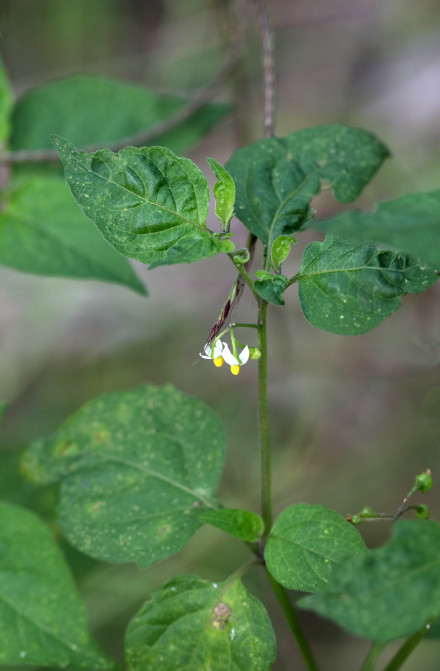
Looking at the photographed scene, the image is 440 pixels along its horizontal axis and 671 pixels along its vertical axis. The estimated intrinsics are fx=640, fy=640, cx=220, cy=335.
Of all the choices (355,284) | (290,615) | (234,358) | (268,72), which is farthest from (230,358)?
(268,72)

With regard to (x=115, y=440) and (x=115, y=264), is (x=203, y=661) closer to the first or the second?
(x=115, y=440)

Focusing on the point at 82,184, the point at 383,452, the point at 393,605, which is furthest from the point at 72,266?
the point at 383,452

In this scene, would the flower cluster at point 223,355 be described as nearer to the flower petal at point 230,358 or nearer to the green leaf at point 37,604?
the flower petal at point 230,358

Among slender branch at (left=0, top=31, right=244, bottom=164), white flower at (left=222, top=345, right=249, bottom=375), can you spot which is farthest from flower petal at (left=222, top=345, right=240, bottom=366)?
slender branch at (left=0, top=31, right=244, bottom=164)

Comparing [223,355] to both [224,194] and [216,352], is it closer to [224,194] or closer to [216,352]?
[216,352]

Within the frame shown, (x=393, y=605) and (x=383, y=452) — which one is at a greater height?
(x=393, y=605)

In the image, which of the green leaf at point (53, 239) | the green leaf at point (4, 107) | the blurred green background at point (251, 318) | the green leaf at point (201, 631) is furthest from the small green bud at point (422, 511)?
the green leaf at point (4, 107)

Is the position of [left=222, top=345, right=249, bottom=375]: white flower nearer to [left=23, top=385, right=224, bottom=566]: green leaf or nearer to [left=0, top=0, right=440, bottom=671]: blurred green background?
[left=23, top=385, right=224, bottom=566]: green leaf
